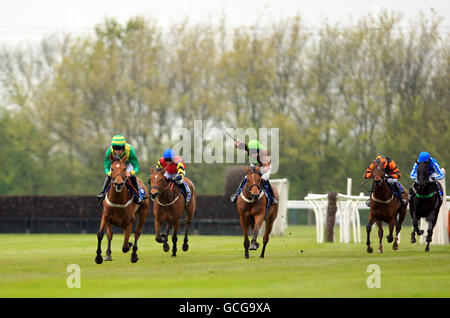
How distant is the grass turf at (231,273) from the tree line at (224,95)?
818 inches

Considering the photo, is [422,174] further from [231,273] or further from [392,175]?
[231,273]

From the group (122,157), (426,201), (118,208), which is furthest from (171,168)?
(426,201)

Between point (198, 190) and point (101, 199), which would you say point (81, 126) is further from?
point (101, 199)

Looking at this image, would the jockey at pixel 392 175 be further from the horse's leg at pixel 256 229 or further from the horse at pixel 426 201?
the horse's leg at pixel 256 229

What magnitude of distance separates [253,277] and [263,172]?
13.4 feet

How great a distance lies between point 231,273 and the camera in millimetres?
12453

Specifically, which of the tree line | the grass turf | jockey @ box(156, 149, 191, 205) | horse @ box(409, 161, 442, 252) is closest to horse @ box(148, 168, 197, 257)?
jockey @ box(156, 149, 191, 205)

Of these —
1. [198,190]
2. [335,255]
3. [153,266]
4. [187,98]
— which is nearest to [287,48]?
[187,98]

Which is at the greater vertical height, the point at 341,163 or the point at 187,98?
the point at 187,98

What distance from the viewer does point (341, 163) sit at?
39.5m

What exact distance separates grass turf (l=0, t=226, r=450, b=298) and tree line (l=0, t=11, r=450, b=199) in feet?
68.2

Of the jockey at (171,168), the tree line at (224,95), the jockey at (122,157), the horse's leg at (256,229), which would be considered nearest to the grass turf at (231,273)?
the horse's leg at (256,229)

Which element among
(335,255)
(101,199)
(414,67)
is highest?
(414,67)
